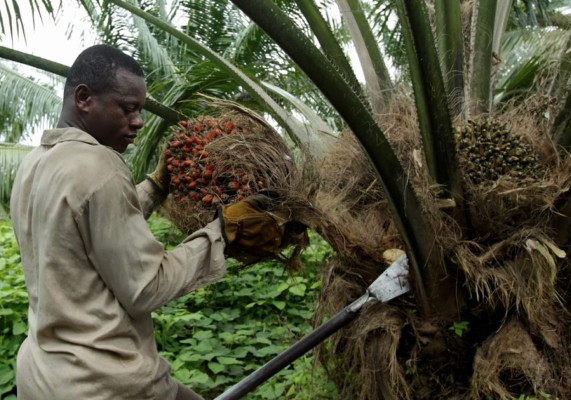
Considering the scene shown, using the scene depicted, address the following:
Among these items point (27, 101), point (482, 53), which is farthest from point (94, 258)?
point (27, 101)

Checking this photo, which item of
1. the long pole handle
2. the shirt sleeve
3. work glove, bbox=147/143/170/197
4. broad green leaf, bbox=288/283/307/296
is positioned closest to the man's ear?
the shirt sleeve

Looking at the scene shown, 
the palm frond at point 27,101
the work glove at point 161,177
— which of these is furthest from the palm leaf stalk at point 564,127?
the palm frond at point 27,101

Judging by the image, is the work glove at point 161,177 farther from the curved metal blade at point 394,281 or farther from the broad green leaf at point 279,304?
the broad green leaf at point 279,304

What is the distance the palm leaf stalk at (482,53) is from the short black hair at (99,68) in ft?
5.56

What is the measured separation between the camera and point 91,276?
69.9 inches

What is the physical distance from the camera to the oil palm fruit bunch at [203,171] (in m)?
2.30

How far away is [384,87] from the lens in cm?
315

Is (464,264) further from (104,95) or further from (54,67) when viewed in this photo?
(54,67)

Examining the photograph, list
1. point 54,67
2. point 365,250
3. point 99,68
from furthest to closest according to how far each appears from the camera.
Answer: point 54,67 < point 365,250 < point 99,68

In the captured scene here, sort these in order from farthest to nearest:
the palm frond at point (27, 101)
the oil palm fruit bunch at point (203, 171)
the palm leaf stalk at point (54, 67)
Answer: the palm frond at point (27, 101) → the palm leaf stalk at point (54, 67) → the oil palm fruit bunch at point (203, 171)

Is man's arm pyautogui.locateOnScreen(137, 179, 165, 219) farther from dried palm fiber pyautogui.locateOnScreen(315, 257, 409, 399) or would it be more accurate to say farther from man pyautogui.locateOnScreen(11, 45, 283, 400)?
dried palm fiber pyautogui.locateOnScreen(315, 257, 409, 399)

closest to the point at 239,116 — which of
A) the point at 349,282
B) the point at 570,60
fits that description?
the point at 349,282

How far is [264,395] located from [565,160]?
6.09ft

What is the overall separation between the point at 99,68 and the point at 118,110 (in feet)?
0.38
